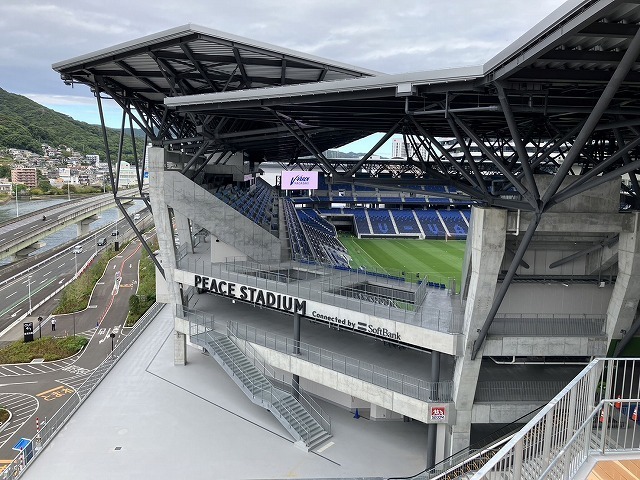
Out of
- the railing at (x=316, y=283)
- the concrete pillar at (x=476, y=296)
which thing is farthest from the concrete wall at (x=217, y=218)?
the concrete pillar at (x=476, y=296)

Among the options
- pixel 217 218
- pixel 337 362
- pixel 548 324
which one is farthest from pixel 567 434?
pixel 217 218

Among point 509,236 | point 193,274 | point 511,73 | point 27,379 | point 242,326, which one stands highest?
point 511,73

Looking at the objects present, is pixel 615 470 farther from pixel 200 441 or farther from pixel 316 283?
pixel 200 441

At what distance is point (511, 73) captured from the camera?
13.2m

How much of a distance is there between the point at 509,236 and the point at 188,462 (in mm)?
15984

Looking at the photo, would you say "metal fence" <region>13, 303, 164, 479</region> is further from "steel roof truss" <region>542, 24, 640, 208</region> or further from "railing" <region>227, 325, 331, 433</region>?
"steel roof truss" <region>542, 24, 640, 208</region>

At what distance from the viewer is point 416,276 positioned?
1080 inches

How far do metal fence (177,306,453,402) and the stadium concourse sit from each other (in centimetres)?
10

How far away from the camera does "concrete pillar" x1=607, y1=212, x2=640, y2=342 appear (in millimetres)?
19281

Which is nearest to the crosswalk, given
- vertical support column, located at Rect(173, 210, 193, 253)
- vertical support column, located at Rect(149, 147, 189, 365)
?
vertical support column, located at Rect(149, 147, 189, 365)

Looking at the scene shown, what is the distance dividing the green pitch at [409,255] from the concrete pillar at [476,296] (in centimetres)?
2752

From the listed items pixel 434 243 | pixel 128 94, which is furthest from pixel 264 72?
pixel 434 243

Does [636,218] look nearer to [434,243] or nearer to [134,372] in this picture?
[134,372]

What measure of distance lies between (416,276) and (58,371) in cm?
2724
